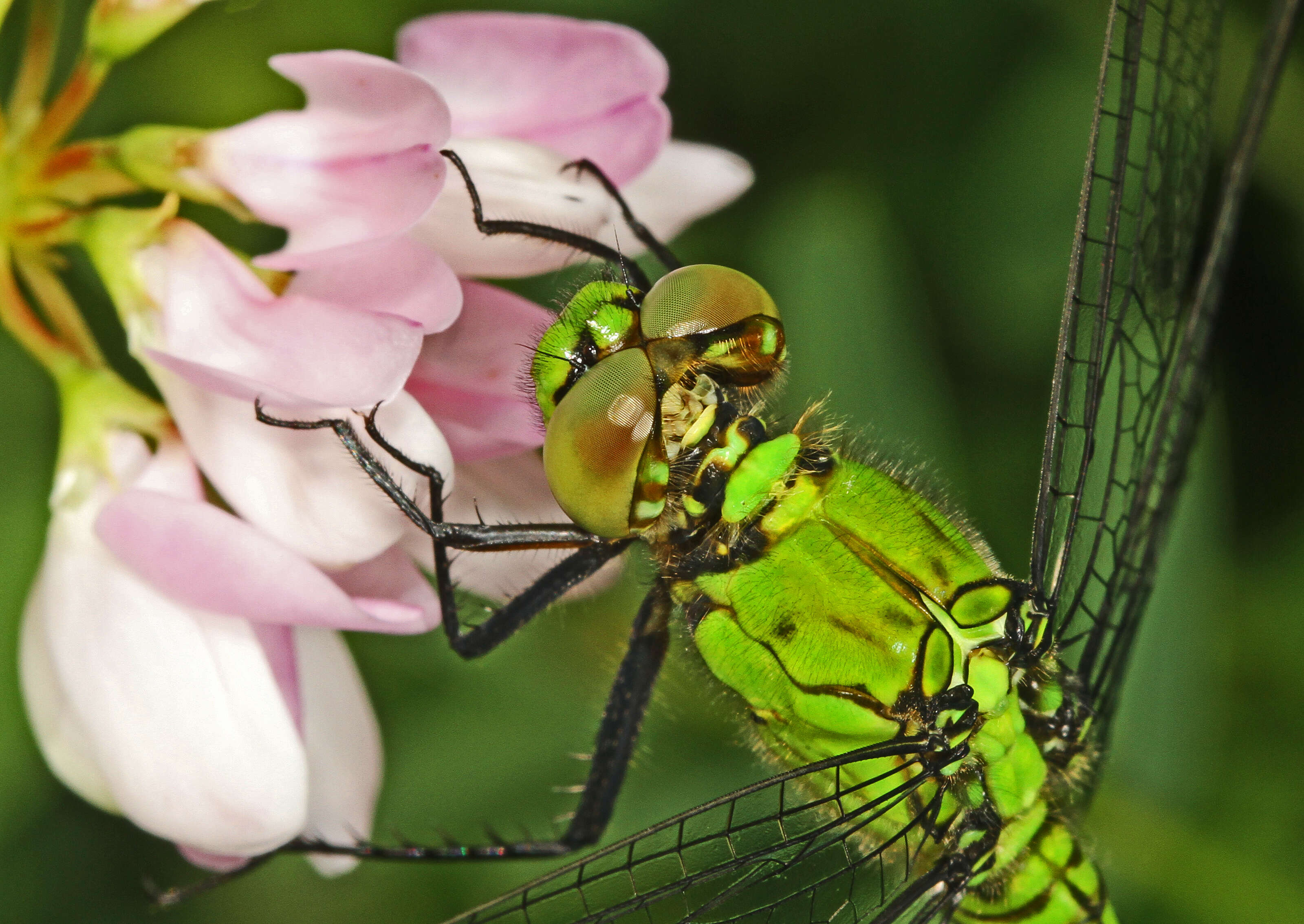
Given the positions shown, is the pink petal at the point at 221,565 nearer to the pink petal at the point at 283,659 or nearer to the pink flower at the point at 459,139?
the pink petal at the point at 283,659

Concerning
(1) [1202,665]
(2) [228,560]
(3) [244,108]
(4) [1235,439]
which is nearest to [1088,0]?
(4) [1235,439]

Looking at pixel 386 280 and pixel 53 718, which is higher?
pixel 386 280

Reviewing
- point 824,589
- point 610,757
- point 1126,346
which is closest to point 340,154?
point 824,589

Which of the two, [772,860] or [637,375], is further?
[772,860]

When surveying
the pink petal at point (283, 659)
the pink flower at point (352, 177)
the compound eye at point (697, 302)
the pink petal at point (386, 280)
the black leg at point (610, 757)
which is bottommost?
the black leg at point (610, 757)

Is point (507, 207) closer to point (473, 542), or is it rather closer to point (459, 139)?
point (459, 139)

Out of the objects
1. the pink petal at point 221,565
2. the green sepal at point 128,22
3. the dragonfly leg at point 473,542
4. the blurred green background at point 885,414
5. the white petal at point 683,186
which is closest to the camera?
the pink petal at point 221,565

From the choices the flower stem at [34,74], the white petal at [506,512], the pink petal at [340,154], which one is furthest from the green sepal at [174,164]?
the white petal at [506,512]

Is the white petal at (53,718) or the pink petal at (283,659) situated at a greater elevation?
the pink petal at (283,659)
